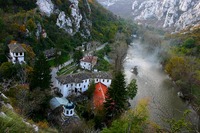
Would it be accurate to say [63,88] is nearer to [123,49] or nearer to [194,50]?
[123,49]

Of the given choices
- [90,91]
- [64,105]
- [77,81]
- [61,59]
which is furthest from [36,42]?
[64,105]

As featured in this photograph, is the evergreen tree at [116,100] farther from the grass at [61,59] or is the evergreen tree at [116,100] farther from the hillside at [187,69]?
the grass at [61,59]

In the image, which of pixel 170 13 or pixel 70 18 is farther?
pixel 170 13

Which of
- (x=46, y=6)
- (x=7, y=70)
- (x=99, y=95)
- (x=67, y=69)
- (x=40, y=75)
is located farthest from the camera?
(x=46, y=6)

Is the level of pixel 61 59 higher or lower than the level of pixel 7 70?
higher

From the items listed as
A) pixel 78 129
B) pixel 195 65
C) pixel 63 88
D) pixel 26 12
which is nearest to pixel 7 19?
pixel 26 12

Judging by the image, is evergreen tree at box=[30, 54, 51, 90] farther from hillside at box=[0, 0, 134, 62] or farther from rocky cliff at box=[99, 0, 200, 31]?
rocky cliff at box=[99, 0, 200, 31]

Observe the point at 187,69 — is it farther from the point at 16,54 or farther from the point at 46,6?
the point at 46,6
